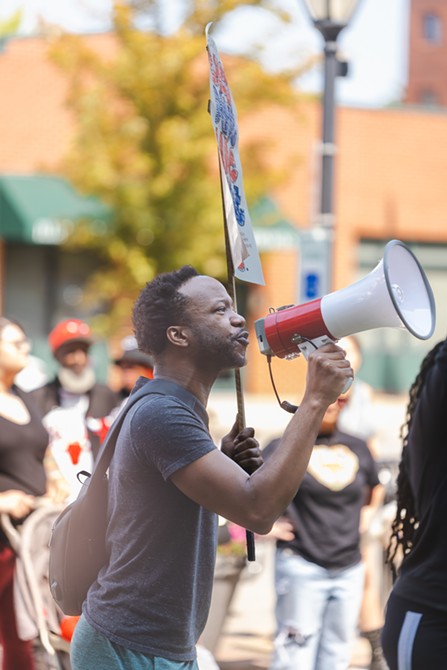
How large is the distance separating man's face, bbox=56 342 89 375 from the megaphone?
4.09m

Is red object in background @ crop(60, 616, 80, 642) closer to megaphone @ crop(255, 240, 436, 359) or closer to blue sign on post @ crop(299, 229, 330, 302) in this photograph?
megaphone @ crop(255, 240, 436, 359)

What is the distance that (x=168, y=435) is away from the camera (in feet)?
8.36

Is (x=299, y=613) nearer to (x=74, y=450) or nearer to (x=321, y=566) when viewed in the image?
(x=321, y=566)

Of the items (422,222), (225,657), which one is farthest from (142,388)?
(422,222)

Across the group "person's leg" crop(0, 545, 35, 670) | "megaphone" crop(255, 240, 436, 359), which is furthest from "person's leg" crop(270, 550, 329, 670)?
"megaphone" crop(255, 240, 436, 359)

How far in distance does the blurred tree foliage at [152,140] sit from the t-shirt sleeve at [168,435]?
45.6ft

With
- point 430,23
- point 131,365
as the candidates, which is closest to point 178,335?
point 131,365

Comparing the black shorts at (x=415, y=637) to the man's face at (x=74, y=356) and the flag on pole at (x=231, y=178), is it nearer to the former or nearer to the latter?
the flag on pole at (x=231, y=178)

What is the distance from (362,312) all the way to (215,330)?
36 centimetres

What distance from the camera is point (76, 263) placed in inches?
843

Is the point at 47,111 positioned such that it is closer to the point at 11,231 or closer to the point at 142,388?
the point at 11,231

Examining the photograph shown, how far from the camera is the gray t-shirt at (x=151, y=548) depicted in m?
2.61

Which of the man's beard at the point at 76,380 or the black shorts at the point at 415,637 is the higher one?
the black shorts at the point at 415,637

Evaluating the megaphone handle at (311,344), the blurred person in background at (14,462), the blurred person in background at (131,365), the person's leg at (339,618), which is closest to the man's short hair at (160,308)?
the megaphone handle at (311,344)
